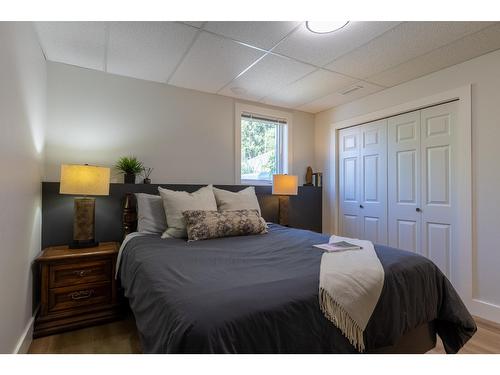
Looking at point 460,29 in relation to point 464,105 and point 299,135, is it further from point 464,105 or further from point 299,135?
point 299,135

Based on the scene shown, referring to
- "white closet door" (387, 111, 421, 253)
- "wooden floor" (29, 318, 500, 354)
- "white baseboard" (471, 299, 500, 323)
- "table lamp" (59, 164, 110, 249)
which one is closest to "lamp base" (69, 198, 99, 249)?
"table lamp" (59, 164, 110, 249)

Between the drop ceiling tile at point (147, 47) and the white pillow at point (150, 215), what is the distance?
4.03 feet

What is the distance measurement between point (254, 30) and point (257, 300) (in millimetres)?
1840

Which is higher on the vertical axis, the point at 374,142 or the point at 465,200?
the point at 374,142

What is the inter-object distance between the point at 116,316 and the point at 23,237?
3.00 ft

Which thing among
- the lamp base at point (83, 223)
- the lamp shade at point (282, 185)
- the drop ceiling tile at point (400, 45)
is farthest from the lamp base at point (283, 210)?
the lamp base at point (83, 223)

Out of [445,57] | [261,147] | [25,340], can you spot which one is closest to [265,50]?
[261,147]

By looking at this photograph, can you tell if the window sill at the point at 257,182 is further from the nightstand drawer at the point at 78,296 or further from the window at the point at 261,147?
the nightstand drawer at the point at 78,296

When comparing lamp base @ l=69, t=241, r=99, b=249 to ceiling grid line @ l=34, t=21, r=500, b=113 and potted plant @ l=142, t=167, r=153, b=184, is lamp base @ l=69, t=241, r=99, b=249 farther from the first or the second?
ceiling grid line @ l=34, t=21, r=500, b=113

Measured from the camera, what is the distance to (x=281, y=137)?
371 cm

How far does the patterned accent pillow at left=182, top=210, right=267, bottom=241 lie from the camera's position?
205 cm

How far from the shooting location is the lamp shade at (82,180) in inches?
78.5

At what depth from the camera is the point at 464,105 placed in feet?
7.73
